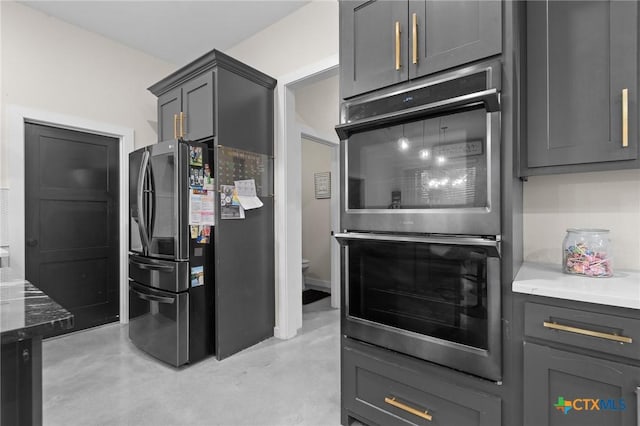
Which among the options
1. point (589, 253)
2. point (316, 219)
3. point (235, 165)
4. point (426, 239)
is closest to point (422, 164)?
point (426, 239)

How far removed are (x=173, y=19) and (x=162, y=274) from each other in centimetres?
231

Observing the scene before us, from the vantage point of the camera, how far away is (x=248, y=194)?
2729 millimetres

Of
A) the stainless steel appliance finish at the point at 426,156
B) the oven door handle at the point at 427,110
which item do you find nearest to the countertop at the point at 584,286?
the stainless steel appliance finish at the point at 426,156

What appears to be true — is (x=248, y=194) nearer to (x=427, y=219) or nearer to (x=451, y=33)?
(x=427, y=219)

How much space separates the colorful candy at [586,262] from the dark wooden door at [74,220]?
3801 mm

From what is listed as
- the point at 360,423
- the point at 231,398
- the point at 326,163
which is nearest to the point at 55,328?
the point at 231,398

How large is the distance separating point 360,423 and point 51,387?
79.6 inches

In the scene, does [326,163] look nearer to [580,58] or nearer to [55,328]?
[580,58]

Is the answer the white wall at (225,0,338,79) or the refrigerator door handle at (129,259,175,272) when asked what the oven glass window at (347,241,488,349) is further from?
the white wall at (225,0,338,79)

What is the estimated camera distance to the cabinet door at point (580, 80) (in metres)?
1.24

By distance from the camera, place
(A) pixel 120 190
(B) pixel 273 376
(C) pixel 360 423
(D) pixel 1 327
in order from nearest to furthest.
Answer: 1. (D) pixel 1 327
2. (C) pixel 360 423
3. (B) pixel 273 376
4. (A) pixel 120 190

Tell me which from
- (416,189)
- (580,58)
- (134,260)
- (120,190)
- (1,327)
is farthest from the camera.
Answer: (120,190)

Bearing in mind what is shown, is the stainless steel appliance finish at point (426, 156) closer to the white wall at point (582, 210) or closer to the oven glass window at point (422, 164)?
the oven glass window at point (422, 164)

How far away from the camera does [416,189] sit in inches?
56.4
